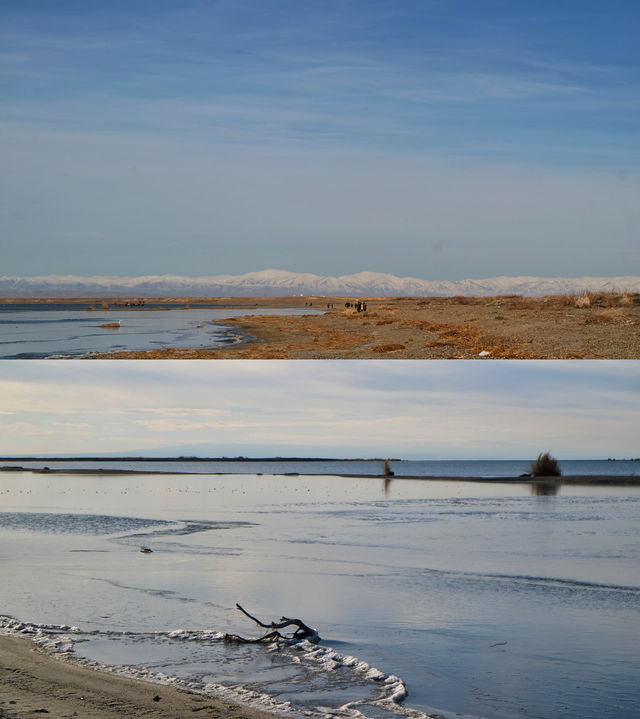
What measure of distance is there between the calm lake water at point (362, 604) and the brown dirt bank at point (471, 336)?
9.46 feet

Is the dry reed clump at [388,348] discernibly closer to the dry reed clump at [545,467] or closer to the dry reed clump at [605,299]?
the dry reed clump at [605,299]

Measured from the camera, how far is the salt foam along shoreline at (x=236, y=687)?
18.3ft

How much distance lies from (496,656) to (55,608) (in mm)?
4713

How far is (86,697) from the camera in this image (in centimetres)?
551

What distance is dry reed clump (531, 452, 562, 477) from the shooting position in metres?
37.8

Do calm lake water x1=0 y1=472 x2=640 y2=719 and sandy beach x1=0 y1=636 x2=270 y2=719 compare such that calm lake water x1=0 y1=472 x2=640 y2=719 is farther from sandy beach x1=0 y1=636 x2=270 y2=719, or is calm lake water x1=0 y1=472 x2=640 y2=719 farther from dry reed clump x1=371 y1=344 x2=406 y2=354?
dry reed clump x1=371 y1=344 x2=406 y2=354

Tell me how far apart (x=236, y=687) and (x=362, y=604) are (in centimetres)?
354

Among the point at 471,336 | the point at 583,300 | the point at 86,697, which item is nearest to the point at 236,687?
the point at 86,697

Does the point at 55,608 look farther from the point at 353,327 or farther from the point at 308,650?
the point at 353,327

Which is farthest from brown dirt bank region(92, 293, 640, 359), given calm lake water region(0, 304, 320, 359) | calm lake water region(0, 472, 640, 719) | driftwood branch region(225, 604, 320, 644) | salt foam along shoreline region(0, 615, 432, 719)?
driftwood branch region(225, 604, 320, 644)

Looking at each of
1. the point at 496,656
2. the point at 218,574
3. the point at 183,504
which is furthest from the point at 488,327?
the point at 183,504

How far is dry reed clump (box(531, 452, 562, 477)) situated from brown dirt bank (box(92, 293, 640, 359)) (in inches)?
936

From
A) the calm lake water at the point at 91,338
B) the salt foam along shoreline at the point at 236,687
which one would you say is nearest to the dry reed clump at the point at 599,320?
the calm lake water at the point at 91,338

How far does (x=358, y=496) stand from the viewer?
30156 millimetres
